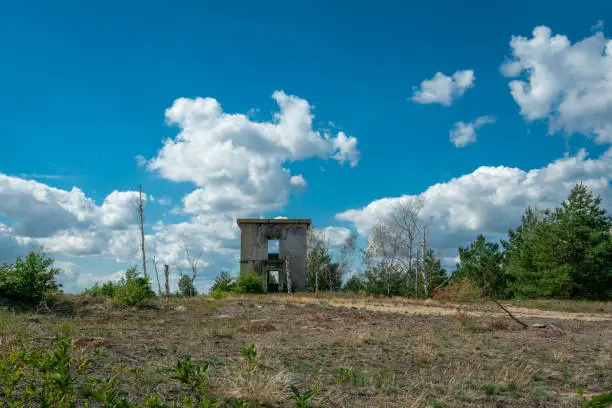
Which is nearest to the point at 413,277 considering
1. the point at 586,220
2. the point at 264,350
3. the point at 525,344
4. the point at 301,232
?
the point at 301,232

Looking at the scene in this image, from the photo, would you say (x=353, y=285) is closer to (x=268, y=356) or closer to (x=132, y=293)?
(x=132, y=293)

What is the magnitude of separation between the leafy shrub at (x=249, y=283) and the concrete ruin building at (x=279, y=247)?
3379 mm

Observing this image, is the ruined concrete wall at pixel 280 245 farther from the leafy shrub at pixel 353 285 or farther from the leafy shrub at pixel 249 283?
the leafy shrub at pixel 353 285

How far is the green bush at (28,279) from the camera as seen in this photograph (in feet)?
52.5

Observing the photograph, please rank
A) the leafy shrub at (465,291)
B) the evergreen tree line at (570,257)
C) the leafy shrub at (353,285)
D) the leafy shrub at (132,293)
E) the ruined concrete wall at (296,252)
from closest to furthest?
the leafy shrub at (465,291) → the leafy shrub at (132,293) → the evergreen tree line at (570,257) → the ruined concrete wall at (296,252) → the leafy shrub at (353,285)

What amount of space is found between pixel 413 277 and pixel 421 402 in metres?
39.0

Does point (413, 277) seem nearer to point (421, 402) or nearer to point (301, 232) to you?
point (301, 232)

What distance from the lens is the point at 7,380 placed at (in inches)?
147

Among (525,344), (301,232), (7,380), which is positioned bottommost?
(525,344)

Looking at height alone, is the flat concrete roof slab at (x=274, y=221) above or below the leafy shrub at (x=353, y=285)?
above

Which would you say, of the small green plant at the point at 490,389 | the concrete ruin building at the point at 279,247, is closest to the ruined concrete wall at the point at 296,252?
the concrete ruin building at the point at 279,247

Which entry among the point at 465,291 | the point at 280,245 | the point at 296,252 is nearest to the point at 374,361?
the point at 465,291

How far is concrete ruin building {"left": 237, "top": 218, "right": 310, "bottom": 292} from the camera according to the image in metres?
37.8

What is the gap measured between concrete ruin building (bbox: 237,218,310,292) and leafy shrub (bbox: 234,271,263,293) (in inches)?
133
